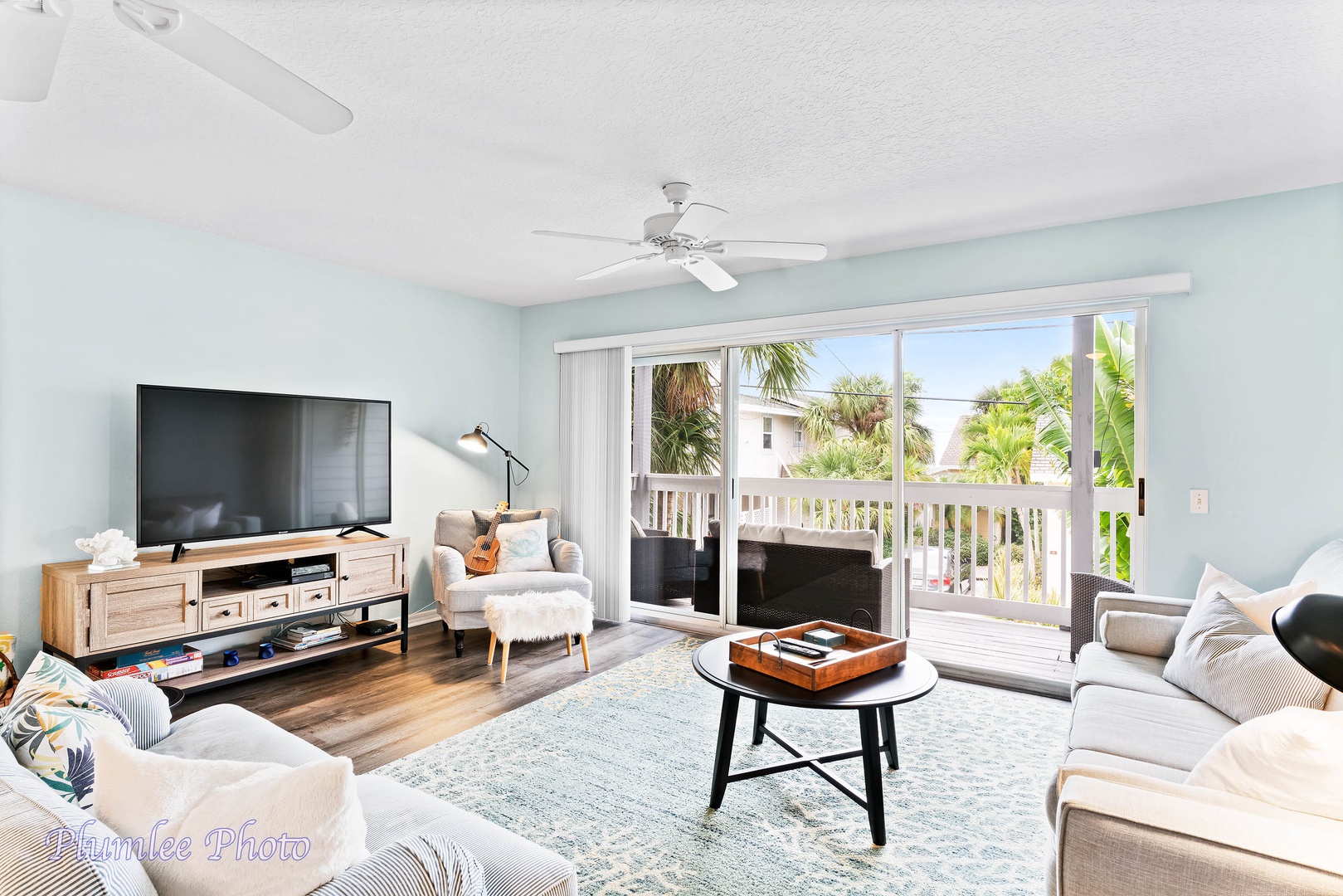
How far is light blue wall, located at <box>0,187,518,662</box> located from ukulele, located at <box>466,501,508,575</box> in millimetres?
634

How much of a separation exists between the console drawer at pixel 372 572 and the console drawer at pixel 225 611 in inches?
19.7

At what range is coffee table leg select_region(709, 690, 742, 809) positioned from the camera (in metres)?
2.29

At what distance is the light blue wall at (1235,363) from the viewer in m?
2.90

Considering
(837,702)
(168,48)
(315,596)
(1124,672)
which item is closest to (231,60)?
(168,48)

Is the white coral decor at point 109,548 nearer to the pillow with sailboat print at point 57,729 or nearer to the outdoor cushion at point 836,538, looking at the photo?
the pillow with sailboat print at point 57,729

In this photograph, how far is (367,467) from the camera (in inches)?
163

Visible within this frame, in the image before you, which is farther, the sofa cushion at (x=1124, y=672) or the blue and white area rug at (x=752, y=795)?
the sofa cushion at (x=1124, y=672)

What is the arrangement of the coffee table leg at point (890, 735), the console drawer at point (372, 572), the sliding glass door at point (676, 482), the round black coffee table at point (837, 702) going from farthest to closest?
the sliding glass door at point (676, 482), the console drawer at point (372, 572), the coffee table leg at point (890, 735), the round black coffee table at point (837, 702)

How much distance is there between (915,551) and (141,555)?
415 cm

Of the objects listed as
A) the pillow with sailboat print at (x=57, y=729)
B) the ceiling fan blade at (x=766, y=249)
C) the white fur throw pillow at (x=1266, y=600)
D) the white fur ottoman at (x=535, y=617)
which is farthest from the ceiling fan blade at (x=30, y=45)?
the white fur throw pillow at (x=1266, y=600)

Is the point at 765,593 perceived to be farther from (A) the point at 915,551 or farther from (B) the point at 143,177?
(B) the point at 143,177

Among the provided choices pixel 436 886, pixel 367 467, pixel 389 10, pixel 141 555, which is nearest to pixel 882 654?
pixel 436 886

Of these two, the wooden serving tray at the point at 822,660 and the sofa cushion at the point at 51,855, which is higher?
the sofa cushion at the point at 51,855

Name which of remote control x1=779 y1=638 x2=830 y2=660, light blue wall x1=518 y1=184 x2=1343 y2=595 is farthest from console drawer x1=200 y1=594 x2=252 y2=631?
light blue wall x1=518 y1=184 x2=1343 y2=595
